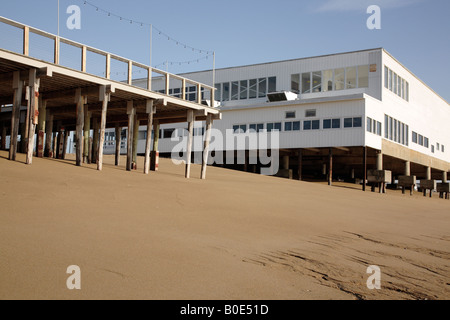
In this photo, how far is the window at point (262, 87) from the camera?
132ft

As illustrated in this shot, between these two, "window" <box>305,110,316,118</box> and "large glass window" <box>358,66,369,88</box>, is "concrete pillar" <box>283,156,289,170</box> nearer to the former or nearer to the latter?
"window" <box>305,110,316,118</box>

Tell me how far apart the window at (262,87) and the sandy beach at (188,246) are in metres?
27.2

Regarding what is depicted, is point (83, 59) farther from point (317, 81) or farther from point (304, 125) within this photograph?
point (317, 81)

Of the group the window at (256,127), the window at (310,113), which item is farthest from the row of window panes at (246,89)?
the window at (310,113)

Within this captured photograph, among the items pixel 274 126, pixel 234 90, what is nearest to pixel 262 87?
pixel 234 90

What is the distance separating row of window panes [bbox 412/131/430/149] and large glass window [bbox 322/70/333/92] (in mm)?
9410

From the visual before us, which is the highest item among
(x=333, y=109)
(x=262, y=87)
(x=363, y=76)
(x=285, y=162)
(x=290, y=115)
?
(x=363, y=76)

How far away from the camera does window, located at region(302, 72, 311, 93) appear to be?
3843 cm

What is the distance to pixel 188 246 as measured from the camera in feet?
24.7

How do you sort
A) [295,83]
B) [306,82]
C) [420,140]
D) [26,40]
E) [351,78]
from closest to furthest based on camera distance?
[26,40] < [351,78] < [306,82] < [295,83] < [420,140]

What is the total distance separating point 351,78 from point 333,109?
564cm

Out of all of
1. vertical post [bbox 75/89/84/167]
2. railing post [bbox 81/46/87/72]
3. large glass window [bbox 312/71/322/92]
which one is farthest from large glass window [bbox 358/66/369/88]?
railing post [bbox 81/46/87/72]
